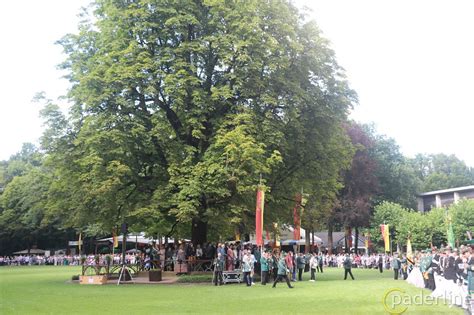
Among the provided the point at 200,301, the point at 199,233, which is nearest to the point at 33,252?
the point at 199,233

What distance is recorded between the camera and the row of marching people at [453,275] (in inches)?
630

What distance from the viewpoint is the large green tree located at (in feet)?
84.6

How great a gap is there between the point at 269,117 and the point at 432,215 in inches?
1325

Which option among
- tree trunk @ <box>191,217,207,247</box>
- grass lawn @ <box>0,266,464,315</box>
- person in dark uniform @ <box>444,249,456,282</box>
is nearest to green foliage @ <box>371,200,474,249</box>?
tree trunk @ <box>191,217,207,247</box>

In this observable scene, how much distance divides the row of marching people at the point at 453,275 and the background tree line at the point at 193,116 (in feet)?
28.3

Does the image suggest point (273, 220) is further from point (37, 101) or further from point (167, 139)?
point (37, 101)

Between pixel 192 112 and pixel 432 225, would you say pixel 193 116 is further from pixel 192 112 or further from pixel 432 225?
pixel 432 225

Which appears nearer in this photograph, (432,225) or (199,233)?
(199,233)

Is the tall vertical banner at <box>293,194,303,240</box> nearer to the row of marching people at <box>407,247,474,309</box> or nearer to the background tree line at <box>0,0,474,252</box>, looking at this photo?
the background tree line at <box>0,0,474,252</box>

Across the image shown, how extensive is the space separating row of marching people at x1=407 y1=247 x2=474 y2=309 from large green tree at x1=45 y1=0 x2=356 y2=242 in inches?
348

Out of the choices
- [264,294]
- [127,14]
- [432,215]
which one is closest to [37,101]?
[127,14]

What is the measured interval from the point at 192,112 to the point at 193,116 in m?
0.67

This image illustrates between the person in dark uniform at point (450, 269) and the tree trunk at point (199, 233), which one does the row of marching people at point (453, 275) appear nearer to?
the person in dark uniform at point (450, 269)

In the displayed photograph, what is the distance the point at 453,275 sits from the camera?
1847cm
